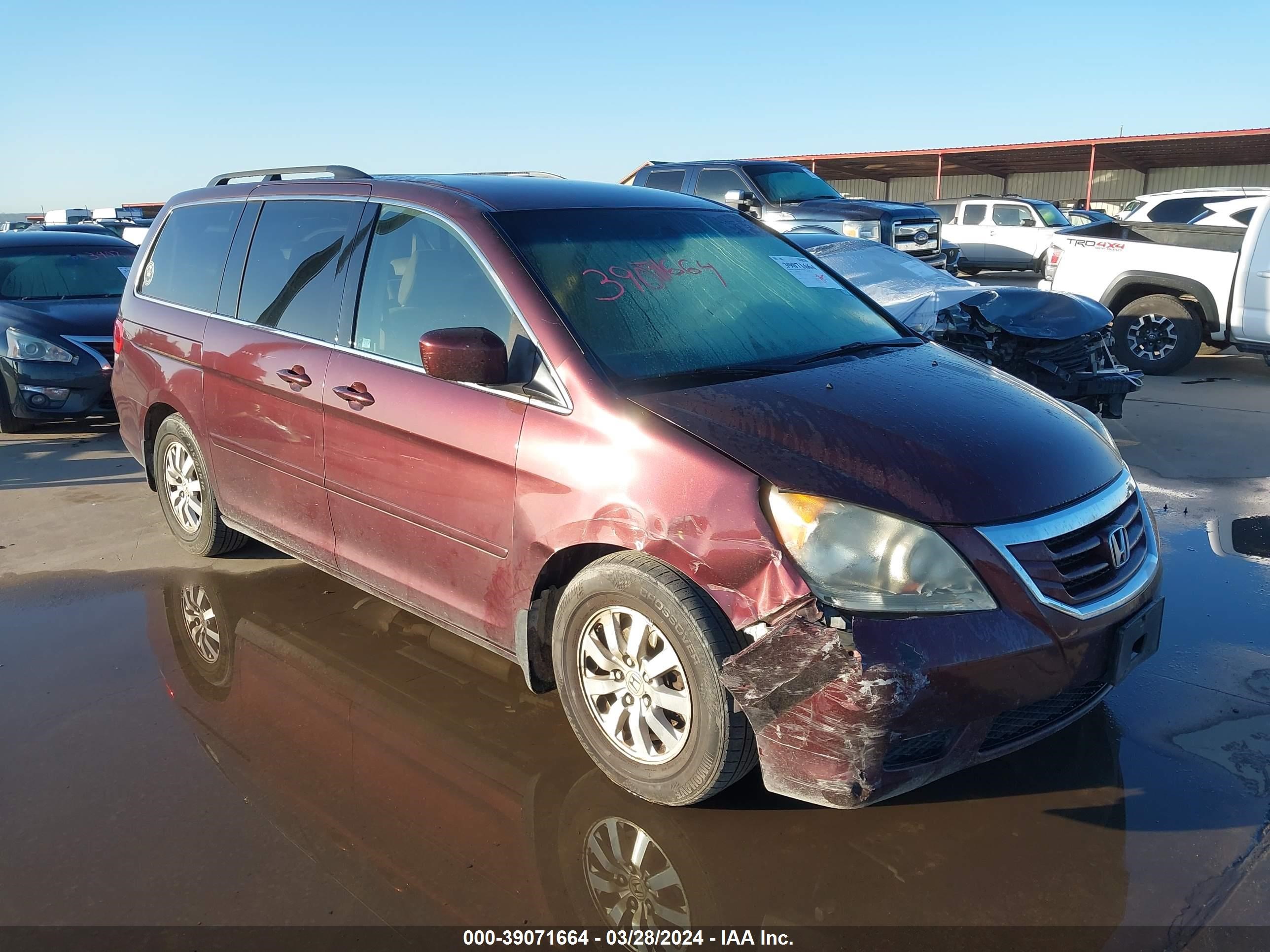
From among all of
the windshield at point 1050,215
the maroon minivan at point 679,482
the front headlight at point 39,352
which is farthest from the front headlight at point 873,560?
the windshield at point 1050,215

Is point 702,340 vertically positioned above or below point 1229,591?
above

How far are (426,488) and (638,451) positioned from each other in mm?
950

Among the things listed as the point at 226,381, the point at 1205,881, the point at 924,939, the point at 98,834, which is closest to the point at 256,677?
the point at 98,834

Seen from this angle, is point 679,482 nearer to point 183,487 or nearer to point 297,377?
point 297,377

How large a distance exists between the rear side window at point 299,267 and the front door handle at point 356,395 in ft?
0.98

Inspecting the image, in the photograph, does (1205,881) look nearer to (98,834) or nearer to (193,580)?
(98,834)

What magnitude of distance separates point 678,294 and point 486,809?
1.84 m

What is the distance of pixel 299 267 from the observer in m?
4.27

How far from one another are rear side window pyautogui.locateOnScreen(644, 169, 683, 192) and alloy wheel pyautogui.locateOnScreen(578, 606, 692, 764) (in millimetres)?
11895

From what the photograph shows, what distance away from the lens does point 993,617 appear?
266 centimetres

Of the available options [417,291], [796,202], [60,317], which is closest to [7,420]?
[60,317]

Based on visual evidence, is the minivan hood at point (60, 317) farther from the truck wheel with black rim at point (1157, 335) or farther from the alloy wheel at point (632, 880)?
the truck wheel with black rim at point (1157, 335)

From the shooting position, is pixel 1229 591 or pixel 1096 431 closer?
pixel 1096 431

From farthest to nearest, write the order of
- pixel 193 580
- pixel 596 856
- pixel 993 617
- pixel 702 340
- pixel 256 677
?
pixel 193 580, pixel 256 677, pixel 702 340, pixel 596 856, pixel 993 617
